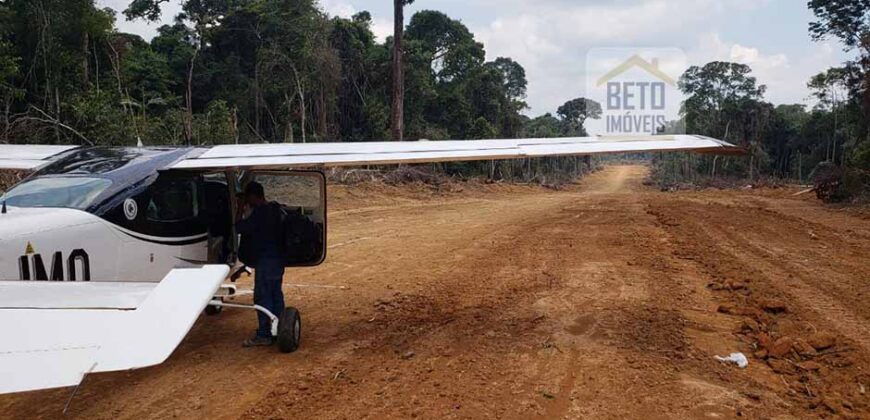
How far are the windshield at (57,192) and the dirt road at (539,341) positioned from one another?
1613mm

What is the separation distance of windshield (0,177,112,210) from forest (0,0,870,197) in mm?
1864

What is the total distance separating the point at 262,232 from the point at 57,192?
1.85 meters

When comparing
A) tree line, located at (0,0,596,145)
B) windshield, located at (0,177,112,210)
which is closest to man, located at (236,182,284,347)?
windshield, located at (0,177,112,210)

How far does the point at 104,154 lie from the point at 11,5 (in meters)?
19.1

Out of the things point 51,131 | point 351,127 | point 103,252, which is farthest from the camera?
point 351,127

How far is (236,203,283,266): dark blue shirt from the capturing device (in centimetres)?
605

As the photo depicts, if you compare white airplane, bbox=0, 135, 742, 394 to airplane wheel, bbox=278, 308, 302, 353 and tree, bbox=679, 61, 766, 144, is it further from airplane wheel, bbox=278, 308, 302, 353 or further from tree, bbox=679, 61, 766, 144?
tree, bbox=679, 61, 766, 144

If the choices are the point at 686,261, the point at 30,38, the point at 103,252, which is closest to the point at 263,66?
the point at 30,38

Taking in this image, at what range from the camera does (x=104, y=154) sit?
579 centimetres

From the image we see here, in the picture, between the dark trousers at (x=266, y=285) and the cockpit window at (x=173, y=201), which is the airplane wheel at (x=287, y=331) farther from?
the cockpit window at (x=173, y=201)

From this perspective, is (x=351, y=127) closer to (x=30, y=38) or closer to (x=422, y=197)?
(x=422, y=197)

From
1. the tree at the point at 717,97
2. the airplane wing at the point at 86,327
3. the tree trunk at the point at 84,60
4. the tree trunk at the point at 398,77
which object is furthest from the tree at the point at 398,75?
the tree at the point at 717,97

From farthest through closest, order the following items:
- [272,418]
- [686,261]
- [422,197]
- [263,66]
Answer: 1. [263,66]
2. [422,197]
3. [686,261]
4. [272,418]

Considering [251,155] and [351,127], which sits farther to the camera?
[351,127]
